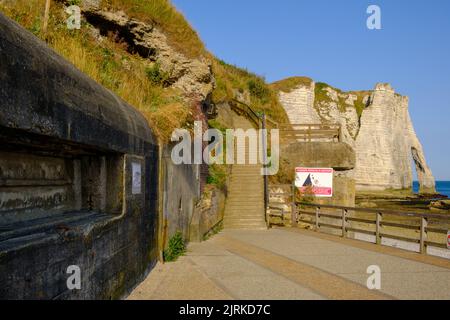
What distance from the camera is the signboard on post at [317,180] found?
16375 mm

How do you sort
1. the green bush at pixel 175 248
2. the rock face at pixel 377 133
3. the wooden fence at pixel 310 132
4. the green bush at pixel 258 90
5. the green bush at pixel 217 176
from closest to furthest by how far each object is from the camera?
the green bush at pixel 175 248, the green bush at pixel 217 176, the wooden fence at pixel 310 132, the green bush at pixel 258 90, the rock face at pixel 377 133

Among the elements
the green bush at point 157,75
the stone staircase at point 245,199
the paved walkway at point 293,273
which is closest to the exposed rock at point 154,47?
the green bush at point 157,75

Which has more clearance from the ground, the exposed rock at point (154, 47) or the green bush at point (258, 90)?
the green bush at point (258, 90)

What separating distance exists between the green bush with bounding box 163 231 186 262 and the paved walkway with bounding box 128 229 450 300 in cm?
21

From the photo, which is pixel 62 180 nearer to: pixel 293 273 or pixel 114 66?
pixel 293 273

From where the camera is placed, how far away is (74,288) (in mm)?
3891

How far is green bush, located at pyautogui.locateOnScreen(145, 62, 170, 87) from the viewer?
463 inches

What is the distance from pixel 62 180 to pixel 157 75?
7732 millimetres

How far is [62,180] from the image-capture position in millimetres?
4660

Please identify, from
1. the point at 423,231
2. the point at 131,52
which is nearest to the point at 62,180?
the point at 131,52

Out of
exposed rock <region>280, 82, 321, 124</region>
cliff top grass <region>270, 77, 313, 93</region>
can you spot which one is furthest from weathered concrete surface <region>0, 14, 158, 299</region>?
cliff top grass <region>270, 77, 313, 93</region>

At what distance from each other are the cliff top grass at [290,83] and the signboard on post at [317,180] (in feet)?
94.4

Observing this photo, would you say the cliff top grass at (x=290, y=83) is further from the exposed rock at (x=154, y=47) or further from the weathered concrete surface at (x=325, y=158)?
the exposed rock at (x=154, y=47)

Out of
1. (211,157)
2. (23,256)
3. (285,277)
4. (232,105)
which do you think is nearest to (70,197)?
(23,256)
